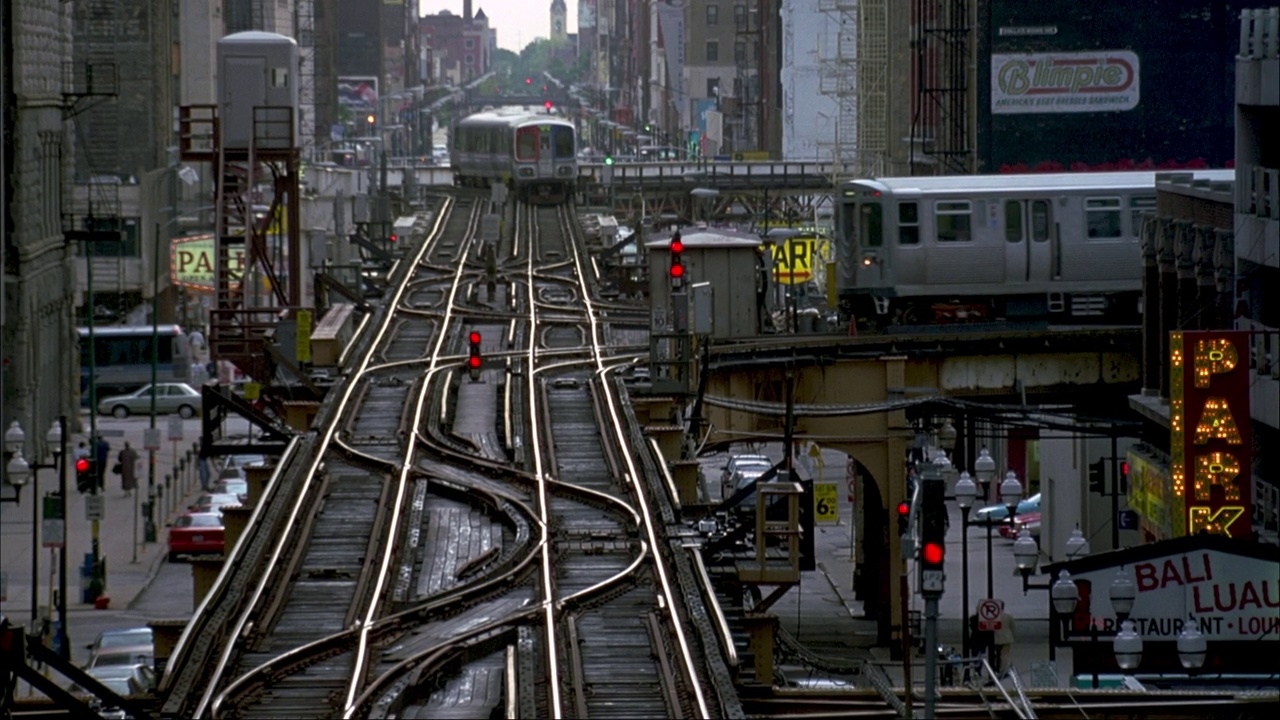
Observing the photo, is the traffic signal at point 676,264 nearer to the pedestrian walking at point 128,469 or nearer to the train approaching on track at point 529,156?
the pedestrian walking at point 128,469

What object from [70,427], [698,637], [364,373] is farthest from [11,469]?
[70,427]

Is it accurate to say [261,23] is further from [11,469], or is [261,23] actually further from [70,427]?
[11,469]

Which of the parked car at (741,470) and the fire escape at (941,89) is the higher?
the fire escape at (941,89)

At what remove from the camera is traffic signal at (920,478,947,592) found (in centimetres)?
1738

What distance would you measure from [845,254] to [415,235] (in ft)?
76.7

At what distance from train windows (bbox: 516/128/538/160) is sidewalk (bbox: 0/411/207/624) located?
81.0ft

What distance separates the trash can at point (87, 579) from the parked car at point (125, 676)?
11.3 metres

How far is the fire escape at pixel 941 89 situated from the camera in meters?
68.2

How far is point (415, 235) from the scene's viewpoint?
67.4 metres

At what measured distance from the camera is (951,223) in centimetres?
4500

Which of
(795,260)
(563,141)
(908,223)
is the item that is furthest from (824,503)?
(563,141)

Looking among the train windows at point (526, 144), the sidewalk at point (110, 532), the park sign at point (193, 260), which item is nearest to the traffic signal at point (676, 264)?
the sidewalk at point (110, 532)

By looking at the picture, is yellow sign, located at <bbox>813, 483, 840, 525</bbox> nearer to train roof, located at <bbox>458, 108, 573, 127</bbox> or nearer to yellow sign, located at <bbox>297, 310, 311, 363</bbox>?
yellow sign, located at <bbox>297, 310, 311, 363</bbox>

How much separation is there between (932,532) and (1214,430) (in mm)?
14718
